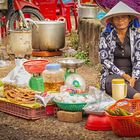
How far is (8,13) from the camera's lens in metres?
10.8

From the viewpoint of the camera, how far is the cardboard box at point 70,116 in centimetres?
529

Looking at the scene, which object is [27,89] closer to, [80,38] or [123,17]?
[123,17]

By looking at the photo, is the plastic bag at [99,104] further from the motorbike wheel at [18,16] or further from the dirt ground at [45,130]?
the motorbike wheel at [18,16]

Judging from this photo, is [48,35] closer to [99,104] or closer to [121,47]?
[121,47]

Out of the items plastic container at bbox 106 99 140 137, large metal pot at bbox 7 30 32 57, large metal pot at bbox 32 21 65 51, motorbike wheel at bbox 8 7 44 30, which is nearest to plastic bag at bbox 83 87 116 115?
plastic container at bbox 106 99 140 137

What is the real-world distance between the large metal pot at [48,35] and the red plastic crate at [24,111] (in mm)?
→ 3862

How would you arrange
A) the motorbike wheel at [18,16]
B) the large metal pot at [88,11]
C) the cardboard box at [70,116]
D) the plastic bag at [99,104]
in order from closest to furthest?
1. the plastic bag at [99,104]
2. the cardboard box at [70,116]
3. the motorbike wheel at [18,16]
4. the large metal pot at [88,11]

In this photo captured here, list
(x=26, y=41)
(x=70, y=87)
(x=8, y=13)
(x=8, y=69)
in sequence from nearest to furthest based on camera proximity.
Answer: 1. (x=70, y=87)
2. (x=8, y=69)
3. (x=26, y=41)
4. (x=8, y=13)

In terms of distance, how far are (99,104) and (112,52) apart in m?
0.75

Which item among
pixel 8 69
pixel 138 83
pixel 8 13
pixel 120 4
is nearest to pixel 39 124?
pixel 138 83

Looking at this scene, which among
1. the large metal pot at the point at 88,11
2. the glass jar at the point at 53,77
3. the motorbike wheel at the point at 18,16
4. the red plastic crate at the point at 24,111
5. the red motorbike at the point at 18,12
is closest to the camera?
the red plastic crate at the point at 24,111

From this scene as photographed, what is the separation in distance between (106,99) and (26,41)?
13.2 ft

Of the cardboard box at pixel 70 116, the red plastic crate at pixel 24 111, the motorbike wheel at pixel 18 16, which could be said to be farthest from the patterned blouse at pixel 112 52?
the motorbike wheel at pixel 18 16

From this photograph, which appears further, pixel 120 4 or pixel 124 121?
pixel 120 4
